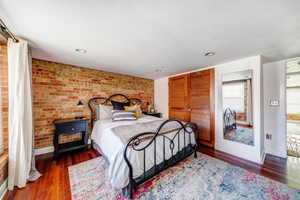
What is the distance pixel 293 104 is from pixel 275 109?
262cm

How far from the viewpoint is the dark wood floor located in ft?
5.05

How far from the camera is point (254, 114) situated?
2.42 m

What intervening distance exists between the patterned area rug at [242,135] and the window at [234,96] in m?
0.45

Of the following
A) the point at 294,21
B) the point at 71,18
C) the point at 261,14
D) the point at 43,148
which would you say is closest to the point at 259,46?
the point at 294,21

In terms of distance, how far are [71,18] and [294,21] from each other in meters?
2.63

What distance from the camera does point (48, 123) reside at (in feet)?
8.93

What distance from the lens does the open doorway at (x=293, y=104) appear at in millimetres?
2741

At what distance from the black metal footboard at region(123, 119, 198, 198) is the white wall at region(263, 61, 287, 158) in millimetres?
1924

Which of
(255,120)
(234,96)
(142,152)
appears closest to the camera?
(142,152)

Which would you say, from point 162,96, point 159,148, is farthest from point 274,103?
point 162,96

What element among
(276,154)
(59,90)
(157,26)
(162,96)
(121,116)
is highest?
(157,26)

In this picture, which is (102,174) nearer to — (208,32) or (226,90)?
(208,32)

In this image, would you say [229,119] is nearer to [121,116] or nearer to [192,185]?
[192,185]

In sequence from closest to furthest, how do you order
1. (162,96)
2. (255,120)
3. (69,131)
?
1. (255,120)
2. (69,131)
3. (162,96)
